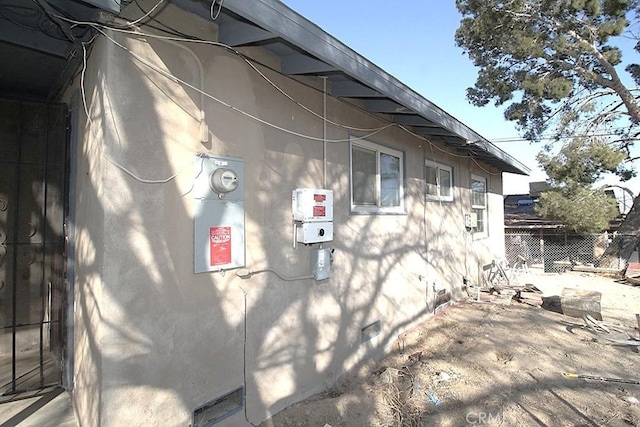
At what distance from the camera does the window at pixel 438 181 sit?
604 cm

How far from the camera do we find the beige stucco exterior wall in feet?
6.84

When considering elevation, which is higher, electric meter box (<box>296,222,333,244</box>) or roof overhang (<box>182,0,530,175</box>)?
roof overhang (<box>182,0,530,175</box>)

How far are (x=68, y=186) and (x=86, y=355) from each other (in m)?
1.38

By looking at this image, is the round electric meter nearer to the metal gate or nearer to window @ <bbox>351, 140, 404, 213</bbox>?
the metal gate

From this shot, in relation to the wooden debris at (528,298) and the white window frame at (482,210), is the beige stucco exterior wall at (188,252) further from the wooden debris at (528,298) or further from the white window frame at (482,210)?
the white window frame at (482,210)

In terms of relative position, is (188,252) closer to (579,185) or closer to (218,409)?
(218,409)

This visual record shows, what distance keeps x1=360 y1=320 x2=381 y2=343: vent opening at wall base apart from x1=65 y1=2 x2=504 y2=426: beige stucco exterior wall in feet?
0.41

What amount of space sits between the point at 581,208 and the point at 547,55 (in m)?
6.29

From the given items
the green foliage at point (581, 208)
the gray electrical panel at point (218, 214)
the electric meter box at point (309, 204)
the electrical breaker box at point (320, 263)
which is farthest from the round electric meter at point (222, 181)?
the green foliage at point (581, 208)

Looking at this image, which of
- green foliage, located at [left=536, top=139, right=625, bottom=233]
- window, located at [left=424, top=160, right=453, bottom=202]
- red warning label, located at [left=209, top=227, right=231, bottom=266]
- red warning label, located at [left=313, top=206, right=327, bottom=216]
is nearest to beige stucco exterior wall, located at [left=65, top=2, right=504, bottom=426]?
red warning label, located at [left=209, top=227, right=231, bottom=266]

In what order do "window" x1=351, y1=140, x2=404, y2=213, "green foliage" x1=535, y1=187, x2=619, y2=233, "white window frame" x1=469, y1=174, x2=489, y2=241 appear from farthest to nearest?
"green foliage" x1=535, y1=187, x2=619, y2=233
"white window frame" x1=469, y1=174, x2=489, y2=241
"window" x1=351, y1=140, x2=404, y2=213

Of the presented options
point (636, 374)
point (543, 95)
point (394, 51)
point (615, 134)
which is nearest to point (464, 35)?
point (543, 95)

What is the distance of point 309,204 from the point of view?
318 cm

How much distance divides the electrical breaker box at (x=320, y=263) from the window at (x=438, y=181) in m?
3.01
